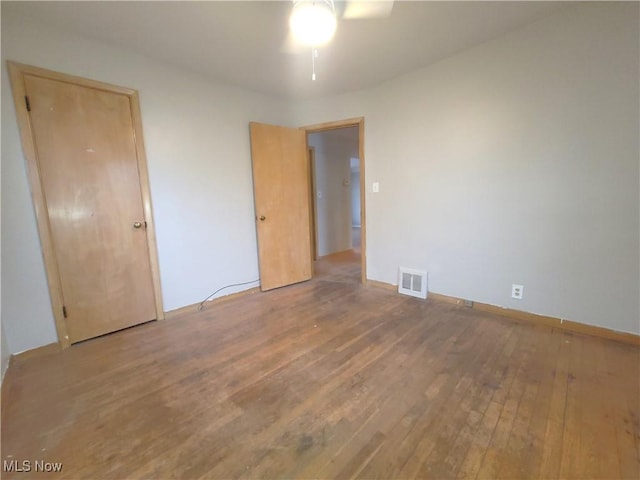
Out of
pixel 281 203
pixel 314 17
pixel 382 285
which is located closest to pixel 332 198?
pixel 281 203

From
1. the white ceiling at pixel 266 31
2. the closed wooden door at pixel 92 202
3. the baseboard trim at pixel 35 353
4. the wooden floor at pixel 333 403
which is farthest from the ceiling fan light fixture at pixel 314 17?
the baseboard trim at pixel 35 353

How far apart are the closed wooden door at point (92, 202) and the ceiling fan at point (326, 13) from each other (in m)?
1.62

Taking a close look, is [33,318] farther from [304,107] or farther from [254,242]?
[304,107]

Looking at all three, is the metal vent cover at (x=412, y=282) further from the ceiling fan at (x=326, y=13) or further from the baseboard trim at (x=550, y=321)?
the ceiling fan at (x=326, y=13)

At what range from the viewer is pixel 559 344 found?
201 centimetres

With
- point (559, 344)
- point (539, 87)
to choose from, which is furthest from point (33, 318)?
point (539, 87)

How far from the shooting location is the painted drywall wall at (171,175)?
191 centimetres

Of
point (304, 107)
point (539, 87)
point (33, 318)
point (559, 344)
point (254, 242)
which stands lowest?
point (559, 344)

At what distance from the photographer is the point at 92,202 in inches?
87.3

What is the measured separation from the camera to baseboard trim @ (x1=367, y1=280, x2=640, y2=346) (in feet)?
6.56

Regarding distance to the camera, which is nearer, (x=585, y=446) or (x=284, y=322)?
(x=585, y=446)

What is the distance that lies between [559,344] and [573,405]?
72 centimetres

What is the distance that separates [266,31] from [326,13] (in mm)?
605

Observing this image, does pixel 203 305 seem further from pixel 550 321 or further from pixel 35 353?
pixel 550 321
